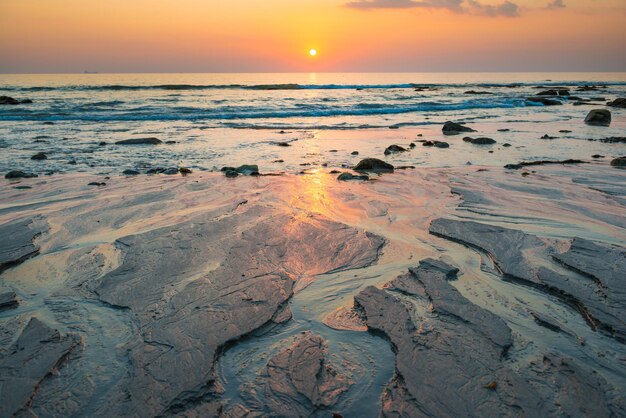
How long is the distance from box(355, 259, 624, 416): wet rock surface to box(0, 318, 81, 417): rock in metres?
2.17

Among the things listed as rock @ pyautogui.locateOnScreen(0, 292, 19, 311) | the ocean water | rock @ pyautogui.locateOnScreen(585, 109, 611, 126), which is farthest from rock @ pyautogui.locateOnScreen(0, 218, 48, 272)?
rock @ pyautogui.locateOnScreen(585, 109, 611, 126)

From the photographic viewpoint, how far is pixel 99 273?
4.33 metres

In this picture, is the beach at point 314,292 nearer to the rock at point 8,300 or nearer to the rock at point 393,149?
the rock at point 8,300

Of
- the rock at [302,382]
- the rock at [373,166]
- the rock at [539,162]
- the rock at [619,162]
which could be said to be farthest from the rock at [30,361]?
the rock at [619,162]

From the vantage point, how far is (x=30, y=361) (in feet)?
9.56

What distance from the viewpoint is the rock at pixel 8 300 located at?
144 inches

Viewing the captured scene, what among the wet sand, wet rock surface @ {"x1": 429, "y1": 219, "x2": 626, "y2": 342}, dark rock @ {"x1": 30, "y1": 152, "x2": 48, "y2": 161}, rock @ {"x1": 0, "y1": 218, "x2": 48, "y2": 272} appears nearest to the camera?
A: the wet sand

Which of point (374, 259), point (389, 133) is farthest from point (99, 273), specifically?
point (389, 133)

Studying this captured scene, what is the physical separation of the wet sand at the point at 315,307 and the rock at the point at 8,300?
6 centimetres

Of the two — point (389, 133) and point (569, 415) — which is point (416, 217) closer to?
point (569, 415)

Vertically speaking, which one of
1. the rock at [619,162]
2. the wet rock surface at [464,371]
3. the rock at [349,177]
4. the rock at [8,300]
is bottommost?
the wet rock surface at [464,371]

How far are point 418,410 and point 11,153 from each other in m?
13.5

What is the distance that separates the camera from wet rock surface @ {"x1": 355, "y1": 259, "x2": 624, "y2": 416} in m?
2.48

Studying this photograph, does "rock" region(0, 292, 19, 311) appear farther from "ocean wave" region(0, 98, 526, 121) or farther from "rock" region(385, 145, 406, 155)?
"ocean wave" region(0, 98, 526, 121)
